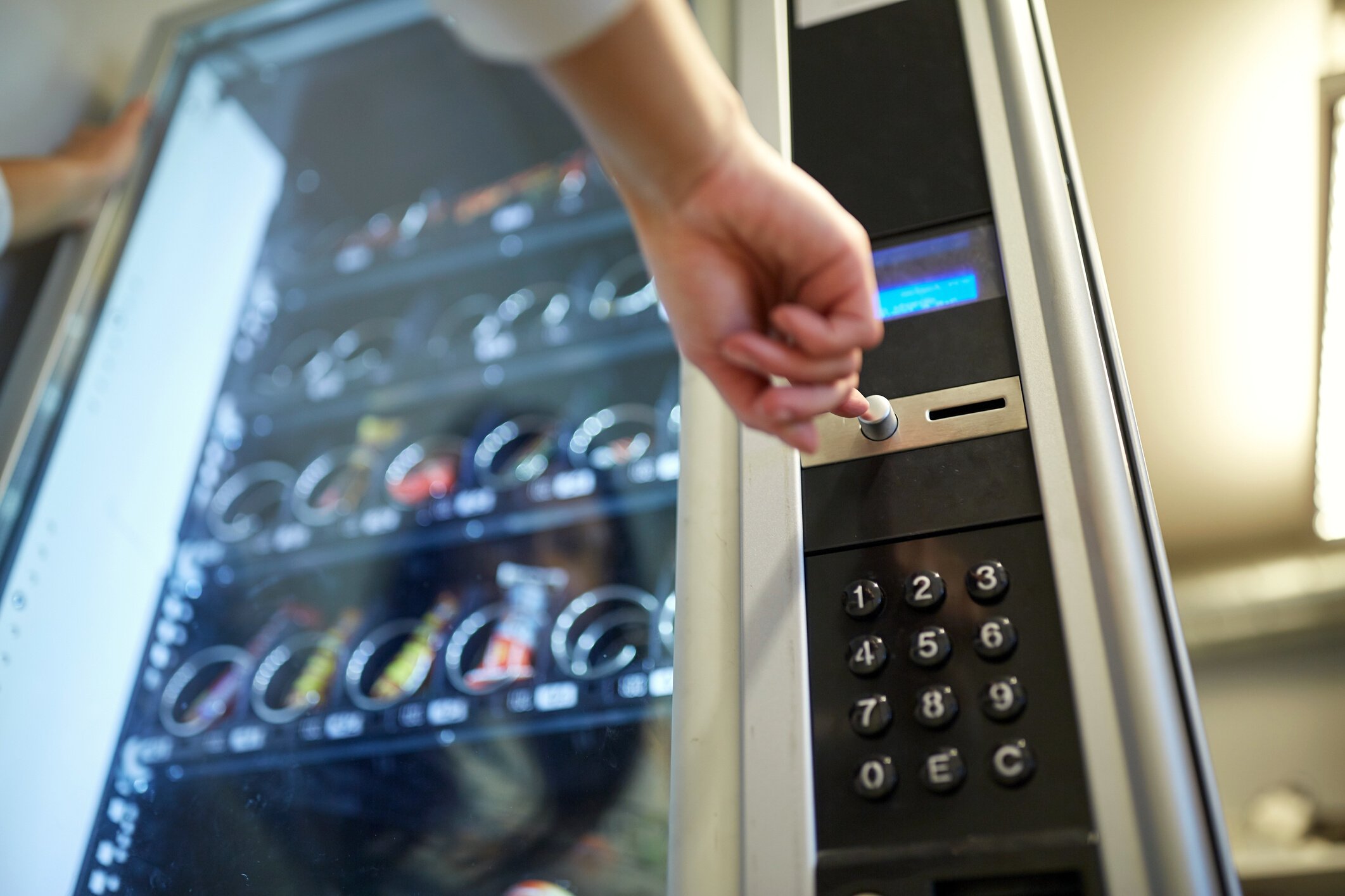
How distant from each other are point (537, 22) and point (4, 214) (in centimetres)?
88

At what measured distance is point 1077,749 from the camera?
0.56 meters

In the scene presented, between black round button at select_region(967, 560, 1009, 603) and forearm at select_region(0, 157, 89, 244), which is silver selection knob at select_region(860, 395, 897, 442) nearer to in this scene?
black round button at select_region(967, 560, 1009, 603)

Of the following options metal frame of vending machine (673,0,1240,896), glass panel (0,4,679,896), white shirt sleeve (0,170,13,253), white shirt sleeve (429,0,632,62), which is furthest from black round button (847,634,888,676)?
white shirt sleeve (0,170,13,253)

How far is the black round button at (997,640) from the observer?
1.98 feet

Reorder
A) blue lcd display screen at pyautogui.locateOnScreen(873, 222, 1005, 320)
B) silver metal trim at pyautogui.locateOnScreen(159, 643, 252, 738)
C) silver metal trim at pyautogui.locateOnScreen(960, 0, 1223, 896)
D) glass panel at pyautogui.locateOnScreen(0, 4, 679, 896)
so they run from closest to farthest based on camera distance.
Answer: silver metal trim at pyautogui.locateOnScreen(960, 0, 1223, 896) → blue lcd display screen at pyautogui.locateOnScreen(873, 222, 1005, 320) → glass panel at pyautogui.locateOnScreen(0, 4, 679, 896) → silver metal trim at pyautogui.locateOnScreen(159, 643, 252, 738)

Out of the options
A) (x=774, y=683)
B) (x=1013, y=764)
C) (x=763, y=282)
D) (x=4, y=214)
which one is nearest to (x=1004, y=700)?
(x=1013, y=764)

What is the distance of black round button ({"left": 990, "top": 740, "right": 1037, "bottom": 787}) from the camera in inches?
22.2

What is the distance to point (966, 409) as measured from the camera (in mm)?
707

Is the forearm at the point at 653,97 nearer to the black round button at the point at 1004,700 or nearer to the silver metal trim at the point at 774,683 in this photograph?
the silver metal trim at the point at 774,683

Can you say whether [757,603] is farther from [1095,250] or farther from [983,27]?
[983,27]

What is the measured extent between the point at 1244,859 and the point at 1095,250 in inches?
52.1

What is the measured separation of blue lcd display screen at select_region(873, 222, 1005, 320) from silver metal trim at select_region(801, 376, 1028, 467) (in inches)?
3.2

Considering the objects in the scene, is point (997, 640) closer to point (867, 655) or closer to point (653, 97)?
point (867, 655)

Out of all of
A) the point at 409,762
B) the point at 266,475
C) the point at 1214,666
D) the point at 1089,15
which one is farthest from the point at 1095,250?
the point at 1214,666
